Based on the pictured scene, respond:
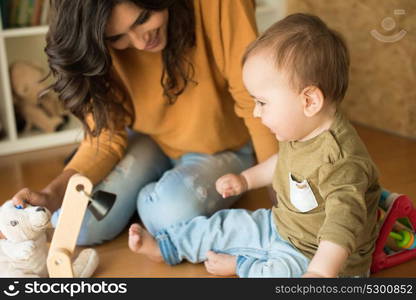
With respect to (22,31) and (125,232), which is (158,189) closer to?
(125,232)

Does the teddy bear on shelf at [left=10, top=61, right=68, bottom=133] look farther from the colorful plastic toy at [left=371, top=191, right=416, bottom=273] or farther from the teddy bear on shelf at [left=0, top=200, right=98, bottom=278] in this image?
the colorful plastic toy at [left=371, top=191, right=416, bottom=273]

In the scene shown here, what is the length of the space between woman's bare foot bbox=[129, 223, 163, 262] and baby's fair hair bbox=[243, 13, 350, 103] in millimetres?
504

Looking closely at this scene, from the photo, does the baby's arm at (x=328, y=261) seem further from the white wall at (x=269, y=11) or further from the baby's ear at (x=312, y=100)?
the white wall at (x=269, y=11)

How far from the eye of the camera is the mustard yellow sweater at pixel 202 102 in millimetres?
1336

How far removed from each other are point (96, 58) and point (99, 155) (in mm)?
371

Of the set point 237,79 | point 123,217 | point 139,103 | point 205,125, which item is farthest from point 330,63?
point 123,217

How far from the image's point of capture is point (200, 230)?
1340 millimetres

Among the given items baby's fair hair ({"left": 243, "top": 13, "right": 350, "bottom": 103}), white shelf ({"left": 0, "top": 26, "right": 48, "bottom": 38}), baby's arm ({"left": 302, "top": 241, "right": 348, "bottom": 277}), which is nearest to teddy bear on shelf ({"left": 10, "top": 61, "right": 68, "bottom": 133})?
white shelf ({"left": 0, "top": 26, "right": 48, "bottom": 38})

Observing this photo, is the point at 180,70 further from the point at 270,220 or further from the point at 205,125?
the point at 270,220

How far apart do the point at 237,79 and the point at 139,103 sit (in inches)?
10.4

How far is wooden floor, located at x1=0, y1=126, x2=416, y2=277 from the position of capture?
52.4 inches

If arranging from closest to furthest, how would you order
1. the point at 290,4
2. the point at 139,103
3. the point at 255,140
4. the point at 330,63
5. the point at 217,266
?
Result: the point at 330,63 → the point at 217,266 → the point at 255,140 → the point at 139,103 → the point at 290,4

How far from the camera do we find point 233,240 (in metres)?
1.30

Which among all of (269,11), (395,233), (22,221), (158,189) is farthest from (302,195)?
(269,11)
